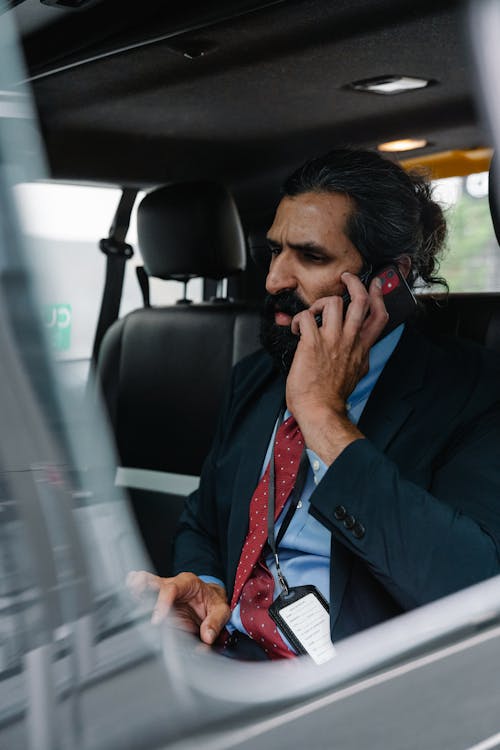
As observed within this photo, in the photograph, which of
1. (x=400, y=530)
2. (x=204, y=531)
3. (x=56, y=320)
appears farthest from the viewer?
(x=204, y=531)

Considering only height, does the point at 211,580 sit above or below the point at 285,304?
below

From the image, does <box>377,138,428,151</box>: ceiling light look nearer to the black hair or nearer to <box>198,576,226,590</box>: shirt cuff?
the black hair

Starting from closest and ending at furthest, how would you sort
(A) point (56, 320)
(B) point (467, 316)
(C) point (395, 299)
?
(A) point (56, 320) < (C) point (395, 299) < (B) point (467, 316)

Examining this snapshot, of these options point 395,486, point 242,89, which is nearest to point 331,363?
point 395,486

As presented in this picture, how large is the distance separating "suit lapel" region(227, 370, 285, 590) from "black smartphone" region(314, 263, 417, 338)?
0.87 ft

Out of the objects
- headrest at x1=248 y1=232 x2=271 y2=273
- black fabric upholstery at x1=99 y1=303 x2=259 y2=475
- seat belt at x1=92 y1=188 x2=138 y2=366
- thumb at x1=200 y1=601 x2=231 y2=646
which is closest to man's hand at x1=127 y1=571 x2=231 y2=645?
thumb at x1=200 y1=601 x2=231 y2=646

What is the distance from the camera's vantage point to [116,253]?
134 inches

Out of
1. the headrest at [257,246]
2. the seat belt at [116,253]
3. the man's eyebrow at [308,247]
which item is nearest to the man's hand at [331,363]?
the man's eyebrow at [308,247]

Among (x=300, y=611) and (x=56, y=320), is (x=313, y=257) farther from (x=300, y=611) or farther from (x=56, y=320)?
(x=56, y=320)

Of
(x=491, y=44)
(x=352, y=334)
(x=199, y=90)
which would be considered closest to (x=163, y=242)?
(x=199, y=90)

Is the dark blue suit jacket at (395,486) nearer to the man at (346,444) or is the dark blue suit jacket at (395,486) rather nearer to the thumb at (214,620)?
the man at (346,444)

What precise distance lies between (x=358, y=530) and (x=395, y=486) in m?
0.10

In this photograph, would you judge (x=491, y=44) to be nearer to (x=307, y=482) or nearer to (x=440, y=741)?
(x=440, y=741)

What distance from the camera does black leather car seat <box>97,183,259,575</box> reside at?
2.85 m
